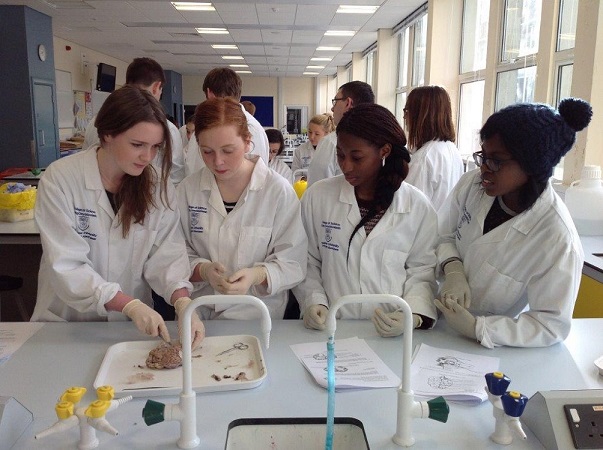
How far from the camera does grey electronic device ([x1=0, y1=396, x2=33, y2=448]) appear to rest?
0.95 meters

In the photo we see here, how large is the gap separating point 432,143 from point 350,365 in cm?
177

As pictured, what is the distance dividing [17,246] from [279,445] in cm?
253

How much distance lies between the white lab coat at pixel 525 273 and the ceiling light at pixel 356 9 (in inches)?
203

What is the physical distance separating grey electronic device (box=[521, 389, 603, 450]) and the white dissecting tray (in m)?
0.59

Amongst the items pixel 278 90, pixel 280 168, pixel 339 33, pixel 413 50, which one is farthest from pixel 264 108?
pixel 280 168

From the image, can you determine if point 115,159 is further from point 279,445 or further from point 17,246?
point 17,246

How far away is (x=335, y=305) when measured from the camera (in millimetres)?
904

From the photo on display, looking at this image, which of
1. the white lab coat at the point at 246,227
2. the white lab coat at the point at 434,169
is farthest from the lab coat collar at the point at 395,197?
the white lab coat at the point at 434,169

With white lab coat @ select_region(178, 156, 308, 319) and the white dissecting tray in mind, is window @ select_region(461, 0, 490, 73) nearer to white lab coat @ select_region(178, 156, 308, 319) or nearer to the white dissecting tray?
white lab coat @ select_region(178, 156, 308, 319)

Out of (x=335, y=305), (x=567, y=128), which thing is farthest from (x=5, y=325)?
(x=567, y=128)

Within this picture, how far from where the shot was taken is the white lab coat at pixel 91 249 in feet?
4.79

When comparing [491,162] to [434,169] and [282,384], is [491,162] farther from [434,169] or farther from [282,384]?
[434,169]

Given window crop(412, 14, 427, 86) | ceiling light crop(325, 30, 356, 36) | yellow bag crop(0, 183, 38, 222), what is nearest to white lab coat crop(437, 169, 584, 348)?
yellow bag crop(0, 183, 38, 222)

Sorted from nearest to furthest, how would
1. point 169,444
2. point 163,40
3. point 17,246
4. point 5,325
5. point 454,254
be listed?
point 169,444 < point 5,325 < point 454,254 < point 17,246 < point 163,40
